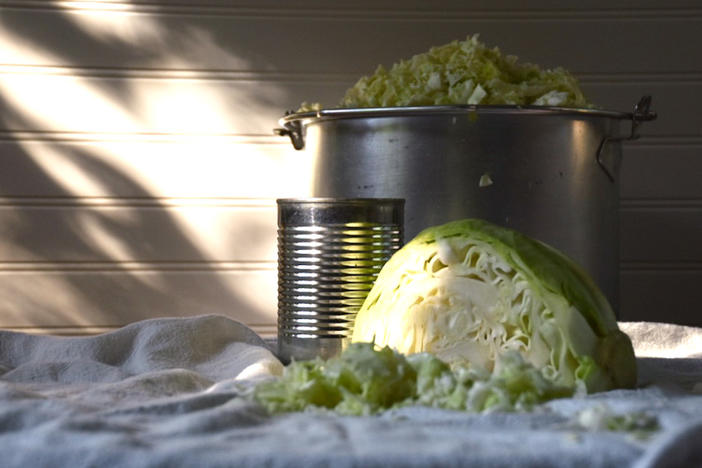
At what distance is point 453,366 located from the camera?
1526 millimetres

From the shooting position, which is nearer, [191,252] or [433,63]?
[433,63]

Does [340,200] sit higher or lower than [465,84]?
lower

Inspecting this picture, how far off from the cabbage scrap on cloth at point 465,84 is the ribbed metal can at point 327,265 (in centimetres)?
45

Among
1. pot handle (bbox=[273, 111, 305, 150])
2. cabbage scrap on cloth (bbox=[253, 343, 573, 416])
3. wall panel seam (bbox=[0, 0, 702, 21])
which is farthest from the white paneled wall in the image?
cabbage scrap on cloth (bbox=[253, 343, 573, 416])

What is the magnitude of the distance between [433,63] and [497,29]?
84 cm

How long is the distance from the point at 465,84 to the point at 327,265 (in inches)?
24.0

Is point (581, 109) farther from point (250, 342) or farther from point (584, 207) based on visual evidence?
point (250, 342)

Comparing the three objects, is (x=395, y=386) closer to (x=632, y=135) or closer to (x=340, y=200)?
(x=340, y=200)

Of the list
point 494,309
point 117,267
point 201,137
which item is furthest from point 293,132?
point 494,309

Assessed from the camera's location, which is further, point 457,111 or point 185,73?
point 185,73

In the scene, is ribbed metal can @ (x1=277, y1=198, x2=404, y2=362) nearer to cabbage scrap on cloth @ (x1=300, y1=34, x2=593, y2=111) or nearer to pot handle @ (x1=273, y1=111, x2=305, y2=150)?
cabbage scrap on cloth @ (x1=300, y1=34, x2=593, y2=111)

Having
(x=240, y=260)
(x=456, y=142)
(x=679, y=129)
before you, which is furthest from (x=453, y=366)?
(x=679, y=129)

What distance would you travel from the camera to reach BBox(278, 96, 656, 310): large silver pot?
81.8 inches

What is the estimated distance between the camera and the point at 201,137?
10.0ft
